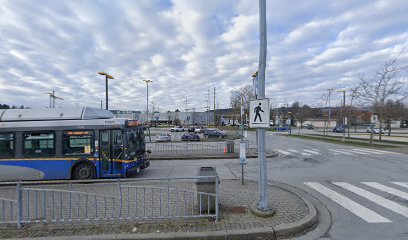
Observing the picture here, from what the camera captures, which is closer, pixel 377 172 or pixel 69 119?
pixel 69 119

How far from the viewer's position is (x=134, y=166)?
29.6 ft

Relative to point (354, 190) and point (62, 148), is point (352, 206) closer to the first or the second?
point (354, 190)

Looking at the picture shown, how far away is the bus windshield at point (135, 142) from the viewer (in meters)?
8.87

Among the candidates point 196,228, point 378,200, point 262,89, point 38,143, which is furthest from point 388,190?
point 38,143

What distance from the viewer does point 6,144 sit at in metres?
8.55

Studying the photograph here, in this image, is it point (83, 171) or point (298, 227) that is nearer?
point (298, 227)

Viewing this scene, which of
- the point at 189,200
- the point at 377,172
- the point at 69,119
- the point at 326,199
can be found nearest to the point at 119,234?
the point at 189,200

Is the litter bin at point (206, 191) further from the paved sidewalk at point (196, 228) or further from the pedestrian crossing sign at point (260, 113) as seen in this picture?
the pedestrian crossing sign at point (260, 113)

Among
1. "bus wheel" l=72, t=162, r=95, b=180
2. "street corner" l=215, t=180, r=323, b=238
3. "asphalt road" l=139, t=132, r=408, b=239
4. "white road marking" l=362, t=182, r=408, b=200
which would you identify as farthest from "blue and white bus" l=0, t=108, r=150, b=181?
"white road marking" l=362, t=182, r=408, b=200

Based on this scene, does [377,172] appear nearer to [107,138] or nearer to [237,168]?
[237,168]

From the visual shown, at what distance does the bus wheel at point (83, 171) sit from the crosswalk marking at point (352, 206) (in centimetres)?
841

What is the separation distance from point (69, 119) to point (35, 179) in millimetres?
2667

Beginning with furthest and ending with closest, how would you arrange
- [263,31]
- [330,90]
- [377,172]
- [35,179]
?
[330,90] → [377,172] → [35,179] → [263,31]

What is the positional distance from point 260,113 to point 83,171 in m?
7.52
